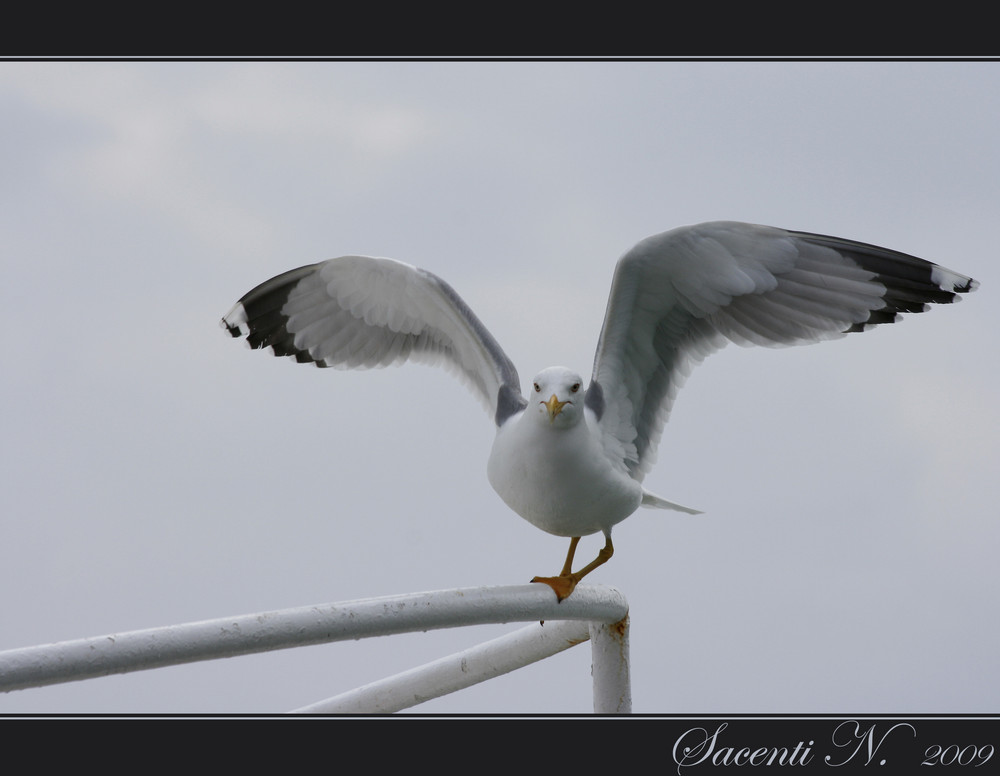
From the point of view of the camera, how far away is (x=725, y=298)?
10.3 ft

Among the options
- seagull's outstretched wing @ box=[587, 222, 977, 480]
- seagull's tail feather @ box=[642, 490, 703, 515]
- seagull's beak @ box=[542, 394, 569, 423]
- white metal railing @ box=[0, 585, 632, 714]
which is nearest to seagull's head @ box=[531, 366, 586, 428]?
seagull's beak @ box=[542, 394, 569, 423]

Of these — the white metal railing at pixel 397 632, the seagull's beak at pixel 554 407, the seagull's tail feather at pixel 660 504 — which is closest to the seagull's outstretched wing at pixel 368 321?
the seagull's beak at pixel 554 407

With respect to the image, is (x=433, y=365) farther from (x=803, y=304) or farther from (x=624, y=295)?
(x=803, y=304)

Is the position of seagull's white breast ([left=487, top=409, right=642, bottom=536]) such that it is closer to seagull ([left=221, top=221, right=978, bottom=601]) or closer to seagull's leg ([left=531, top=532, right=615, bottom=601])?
seagull ([left=221, top=221, right=978, bottom=601])

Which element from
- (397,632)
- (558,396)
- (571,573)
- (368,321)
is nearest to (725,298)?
(558,396)

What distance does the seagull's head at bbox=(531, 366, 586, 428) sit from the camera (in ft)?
8.77

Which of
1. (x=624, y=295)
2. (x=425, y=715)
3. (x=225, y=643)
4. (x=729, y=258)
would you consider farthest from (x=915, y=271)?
(x=225, y=643)

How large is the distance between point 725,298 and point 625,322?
0.30 meters

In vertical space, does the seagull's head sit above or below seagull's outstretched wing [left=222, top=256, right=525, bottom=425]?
below

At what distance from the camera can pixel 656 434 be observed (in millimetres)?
3307

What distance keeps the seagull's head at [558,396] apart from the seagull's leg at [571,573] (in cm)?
38

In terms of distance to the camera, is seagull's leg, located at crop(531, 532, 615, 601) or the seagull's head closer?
seagull's leg, located at crop(531, 532, 615, 601)

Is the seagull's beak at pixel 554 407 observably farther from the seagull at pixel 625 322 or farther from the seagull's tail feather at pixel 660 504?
the seagull's tail feather at pixel 660 504

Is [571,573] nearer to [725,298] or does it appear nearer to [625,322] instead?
[625,322]
